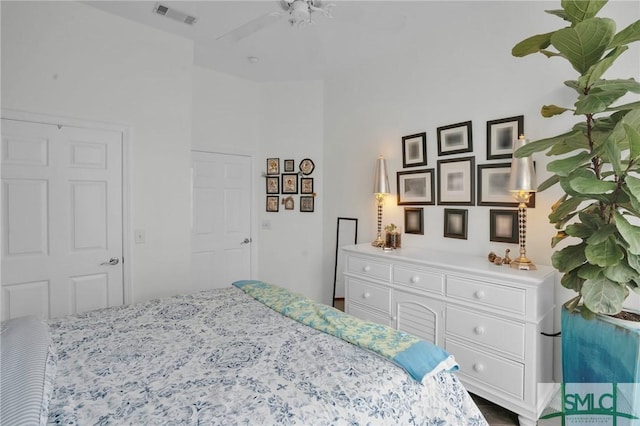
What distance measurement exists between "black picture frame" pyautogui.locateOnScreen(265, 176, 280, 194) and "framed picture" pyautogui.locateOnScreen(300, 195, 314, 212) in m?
0.33

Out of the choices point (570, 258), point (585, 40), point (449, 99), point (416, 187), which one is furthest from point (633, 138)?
point (416, 187)

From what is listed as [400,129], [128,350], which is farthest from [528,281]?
[128,350]

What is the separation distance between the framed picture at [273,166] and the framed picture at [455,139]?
197cm

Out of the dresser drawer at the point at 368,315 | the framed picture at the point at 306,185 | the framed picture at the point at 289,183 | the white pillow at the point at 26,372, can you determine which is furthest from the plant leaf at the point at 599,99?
the framed picture at the point at 289,183

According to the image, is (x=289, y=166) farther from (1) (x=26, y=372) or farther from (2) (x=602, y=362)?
(2) (x=602, y=362)

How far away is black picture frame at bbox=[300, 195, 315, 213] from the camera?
153 inches

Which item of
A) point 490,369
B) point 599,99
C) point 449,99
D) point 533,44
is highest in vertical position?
point 449,99

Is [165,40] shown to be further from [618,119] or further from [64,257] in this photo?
[618,119]

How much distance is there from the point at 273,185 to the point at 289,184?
Result: 204 mm

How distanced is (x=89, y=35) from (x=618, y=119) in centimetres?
345

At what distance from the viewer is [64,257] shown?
2418 mm

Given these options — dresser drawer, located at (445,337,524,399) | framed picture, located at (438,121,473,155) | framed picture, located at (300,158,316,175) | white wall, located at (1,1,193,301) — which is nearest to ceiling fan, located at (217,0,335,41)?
white wall, located at (1,1,193,301)

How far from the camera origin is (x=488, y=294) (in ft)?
6.34

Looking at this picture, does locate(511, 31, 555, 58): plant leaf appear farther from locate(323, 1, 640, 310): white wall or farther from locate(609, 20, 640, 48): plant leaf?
locate(323, 1, 640, 310): white wall
